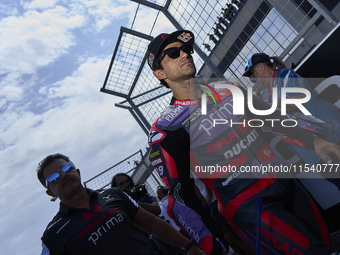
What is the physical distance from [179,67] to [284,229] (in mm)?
1184

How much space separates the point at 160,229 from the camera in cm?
232

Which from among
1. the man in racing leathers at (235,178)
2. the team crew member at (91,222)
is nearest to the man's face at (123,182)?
the team crew member at (91,222)

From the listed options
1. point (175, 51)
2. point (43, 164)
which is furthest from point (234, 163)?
point (43, 164)

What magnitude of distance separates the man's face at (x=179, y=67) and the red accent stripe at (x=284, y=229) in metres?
1.02

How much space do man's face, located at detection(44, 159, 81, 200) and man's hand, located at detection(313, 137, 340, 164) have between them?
219cm

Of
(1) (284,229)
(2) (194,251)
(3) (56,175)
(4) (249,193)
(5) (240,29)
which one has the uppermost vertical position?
(5) (240,29)

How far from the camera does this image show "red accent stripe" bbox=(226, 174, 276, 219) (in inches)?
49.4

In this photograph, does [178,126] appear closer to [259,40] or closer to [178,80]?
[178,80]

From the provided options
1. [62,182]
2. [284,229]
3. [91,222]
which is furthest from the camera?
[62,182]

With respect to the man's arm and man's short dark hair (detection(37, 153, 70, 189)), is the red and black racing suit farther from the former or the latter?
man's short dark hair (detection(37, 153, 70, 189))

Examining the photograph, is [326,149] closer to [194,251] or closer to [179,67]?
[179,67]

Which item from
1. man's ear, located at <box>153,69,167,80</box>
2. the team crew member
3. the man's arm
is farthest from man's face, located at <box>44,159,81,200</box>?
man's ear, located at <box>153,69,167,80</box>

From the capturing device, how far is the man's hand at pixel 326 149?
4.09 feet

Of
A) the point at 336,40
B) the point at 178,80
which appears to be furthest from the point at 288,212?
the point at 336,40
